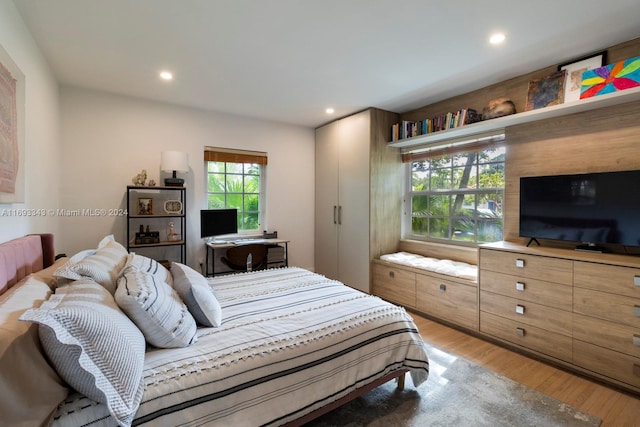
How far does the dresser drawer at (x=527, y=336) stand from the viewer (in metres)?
2.33

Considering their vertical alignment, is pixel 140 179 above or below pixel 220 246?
above

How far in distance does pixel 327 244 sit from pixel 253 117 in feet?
7.32

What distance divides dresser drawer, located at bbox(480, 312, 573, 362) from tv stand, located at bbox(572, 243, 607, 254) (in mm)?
748

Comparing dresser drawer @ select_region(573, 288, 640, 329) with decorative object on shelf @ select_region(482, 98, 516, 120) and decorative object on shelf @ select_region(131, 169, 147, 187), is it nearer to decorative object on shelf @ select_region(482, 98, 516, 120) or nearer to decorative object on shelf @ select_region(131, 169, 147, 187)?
decorative object on shelf @ select_region(482, 98, 516, 120)

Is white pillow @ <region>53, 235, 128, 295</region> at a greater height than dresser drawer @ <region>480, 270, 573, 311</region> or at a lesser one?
greater

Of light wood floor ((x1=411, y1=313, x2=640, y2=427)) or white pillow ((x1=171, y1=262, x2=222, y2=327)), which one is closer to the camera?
white pillow ((x1=171, y1=262, x2=222, y2=327))

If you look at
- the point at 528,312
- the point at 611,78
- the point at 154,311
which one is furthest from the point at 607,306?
the point at 154,311

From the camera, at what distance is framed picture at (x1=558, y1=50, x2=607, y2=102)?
96.2 inches

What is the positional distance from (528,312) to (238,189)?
3.76 meters

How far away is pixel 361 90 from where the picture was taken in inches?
132

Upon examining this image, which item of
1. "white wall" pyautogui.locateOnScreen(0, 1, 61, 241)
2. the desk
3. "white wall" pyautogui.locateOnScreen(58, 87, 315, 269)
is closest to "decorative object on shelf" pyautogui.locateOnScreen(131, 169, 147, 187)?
"white wall" pyautogui.locateOnScreen(58, 87, 315, 269)

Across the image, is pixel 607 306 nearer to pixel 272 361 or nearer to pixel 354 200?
pixel 272 361

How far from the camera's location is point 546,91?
270cm

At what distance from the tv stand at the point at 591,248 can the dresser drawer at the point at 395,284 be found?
152 cm
